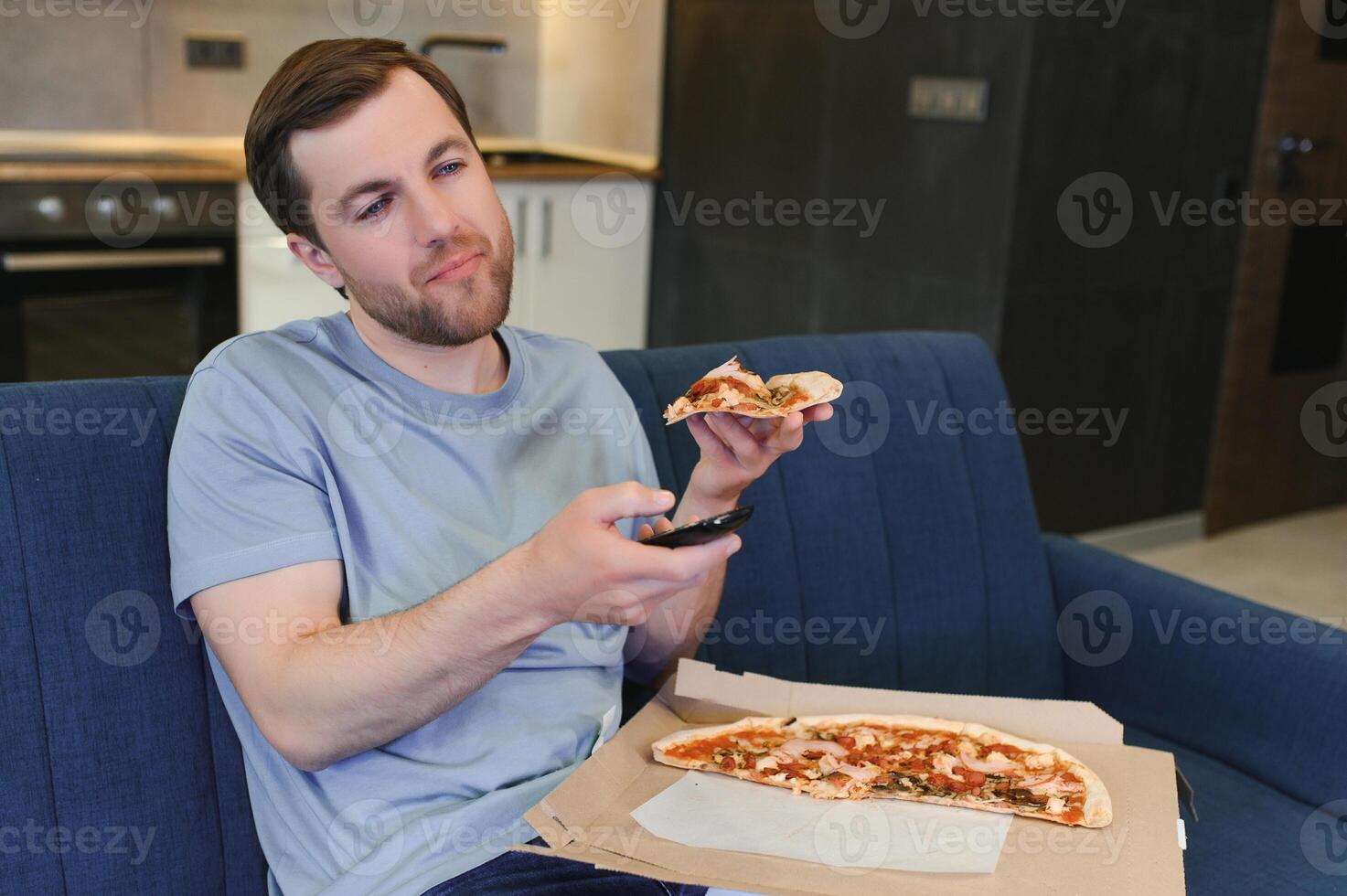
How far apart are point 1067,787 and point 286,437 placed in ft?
2.77

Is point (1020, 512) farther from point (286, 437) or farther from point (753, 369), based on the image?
point (286, 437)

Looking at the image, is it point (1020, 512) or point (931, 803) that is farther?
point (1020, 512)

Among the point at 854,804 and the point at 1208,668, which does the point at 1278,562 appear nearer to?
the point at 1208,668

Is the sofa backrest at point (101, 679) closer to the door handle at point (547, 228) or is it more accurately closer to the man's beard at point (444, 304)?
the man's beard at point (444, 304)

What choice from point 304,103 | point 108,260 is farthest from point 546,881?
point 108,260

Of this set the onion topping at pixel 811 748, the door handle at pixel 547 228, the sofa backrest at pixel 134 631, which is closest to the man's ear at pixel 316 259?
the sofa backrest at pixel 134 631

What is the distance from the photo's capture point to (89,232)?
3.25 meters

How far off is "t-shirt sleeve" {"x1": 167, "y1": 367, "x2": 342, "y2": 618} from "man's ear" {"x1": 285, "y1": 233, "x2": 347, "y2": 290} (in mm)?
182

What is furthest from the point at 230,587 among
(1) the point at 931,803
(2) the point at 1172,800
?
(2) the point at 1172,800

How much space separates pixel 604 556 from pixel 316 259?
562 millimetres

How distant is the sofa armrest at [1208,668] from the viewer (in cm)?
172

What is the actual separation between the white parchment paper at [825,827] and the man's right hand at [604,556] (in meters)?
0.25

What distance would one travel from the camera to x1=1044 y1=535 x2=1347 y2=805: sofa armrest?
1719 mm

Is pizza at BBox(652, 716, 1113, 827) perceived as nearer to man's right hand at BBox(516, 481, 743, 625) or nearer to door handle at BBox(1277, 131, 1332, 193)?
man's right hand at BBox(516, 481, 743, 625)
